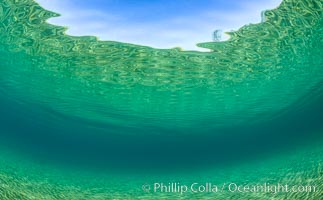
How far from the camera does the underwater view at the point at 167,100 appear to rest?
9648 millimetres

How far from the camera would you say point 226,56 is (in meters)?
10.5

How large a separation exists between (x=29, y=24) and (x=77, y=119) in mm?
13783

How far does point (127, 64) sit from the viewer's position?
11.3m

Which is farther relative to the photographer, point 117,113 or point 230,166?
point 230,166

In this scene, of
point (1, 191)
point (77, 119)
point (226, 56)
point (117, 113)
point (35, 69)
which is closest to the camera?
point (226, 56)

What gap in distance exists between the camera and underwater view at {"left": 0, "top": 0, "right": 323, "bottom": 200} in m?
9.65

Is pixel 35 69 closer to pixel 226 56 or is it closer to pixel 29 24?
pixel 29 24

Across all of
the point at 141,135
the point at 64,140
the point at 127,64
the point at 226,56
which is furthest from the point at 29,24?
the point at 64,140

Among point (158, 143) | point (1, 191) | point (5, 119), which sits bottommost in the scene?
point (1, 191)

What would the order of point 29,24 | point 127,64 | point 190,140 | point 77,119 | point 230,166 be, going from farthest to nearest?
point 230,166 → point 190,140 → point 77,119 → point 127,64 → point 29,24

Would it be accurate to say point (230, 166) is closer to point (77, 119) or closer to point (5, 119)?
point (77, 119)

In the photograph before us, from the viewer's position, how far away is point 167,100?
54.1ft

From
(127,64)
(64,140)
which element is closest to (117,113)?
(127,64)

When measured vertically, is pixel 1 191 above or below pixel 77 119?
below
